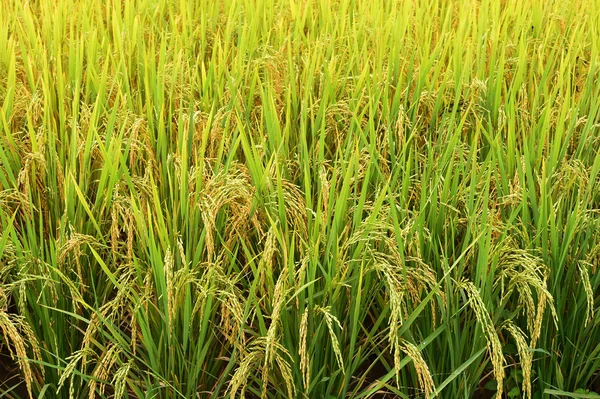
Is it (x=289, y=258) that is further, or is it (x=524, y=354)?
(x=289, y=258)

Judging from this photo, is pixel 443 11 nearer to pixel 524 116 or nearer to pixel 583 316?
pixel 524 116

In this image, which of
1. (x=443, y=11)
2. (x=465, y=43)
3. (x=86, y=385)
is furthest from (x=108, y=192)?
(x=443, y=11)

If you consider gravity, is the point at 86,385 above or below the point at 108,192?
below

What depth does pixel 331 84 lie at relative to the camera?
2.54 metres

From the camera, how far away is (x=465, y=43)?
3084mm

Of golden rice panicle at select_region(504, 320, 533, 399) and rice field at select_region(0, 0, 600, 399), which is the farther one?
rice field at select_region(0, 0, 600, 399)

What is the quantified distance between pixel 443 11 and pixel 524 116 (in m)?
1.40

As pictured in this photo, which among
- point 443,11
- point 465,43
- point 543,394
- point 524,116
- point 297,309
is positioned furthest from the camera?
point 443,11

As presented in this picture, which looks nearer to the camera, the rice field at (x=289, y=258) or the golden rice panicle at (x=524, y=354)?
the golden rice panicle at (x=524, y=354)

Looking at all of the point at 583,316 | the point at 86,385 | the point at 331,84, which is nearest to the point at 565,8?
the point at 331,84

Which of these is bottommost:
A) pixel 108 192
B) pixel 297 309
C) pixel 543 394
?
pixel 543 394

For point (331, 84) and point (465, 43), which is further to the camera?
point (465, 43)

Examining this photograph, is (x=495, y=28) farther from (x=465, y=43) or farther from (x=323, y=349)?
(x=323, y=349)

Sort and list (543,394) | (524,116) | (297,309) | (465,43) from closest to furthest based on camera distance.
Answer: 1. (297,309)
2. (543,394)
3. (524,116)
4. (465,43)
